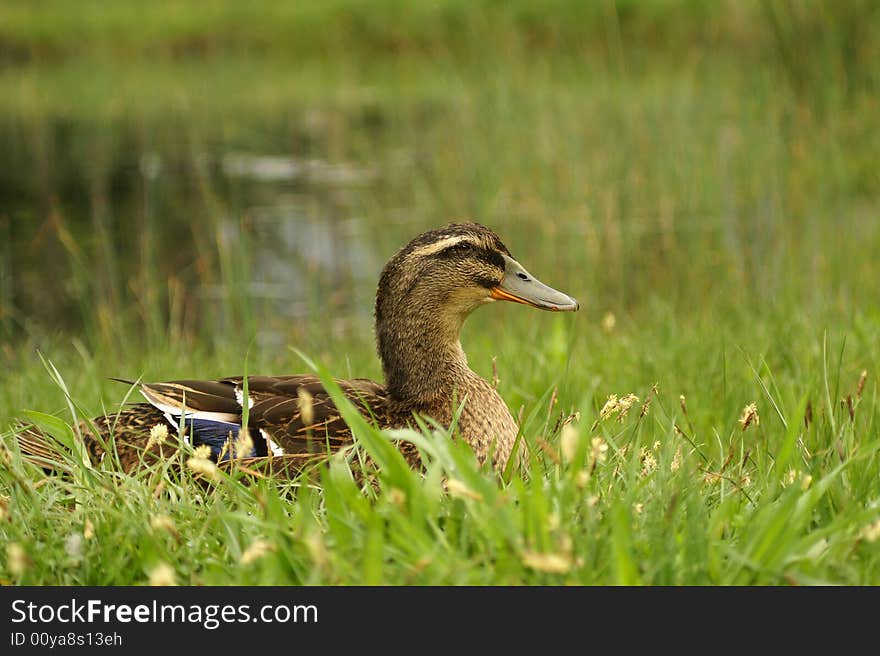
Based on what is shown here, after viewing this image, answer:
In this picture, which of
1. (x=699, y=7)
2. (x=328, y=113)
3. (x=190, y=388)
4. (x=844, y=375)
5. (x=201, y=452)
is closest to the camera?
(x=201, y=452)

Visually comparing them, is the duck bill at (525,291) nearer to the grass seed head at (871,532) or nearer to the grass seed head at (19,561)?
the grass seed head at (871,532)

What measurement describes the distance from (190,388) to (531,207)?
480 cm

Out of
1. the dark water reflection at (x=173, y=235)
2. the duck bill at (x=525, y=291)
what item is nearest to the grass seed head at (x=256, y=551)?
the duck bill at (x=525, y=291)

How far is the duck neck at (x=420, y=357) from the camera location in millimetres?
3922

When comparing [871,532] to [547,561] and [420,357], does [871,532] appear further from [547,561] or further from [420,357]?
[420,357]

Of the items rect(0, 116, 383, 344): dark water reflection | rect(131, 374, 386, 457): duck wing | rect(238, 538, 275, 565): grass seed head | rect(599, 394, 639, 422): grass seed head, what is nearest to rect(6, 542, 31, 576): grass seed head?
rect(238, 538, 275, 565): grass seed head

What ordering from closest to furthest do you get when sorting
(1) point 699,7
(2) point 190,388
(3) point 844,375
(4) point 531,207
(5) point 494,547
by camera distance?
(5) point 494,547, (2) point 190,388, (3) point 844,375, (4) point 531,207, (1) point 699,7

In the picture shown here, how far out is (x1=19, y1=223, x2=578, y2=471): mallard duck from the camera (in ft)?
12.2

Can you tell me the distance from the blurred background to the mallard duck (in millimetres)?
1030

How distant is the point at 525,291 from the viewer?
13.0 ft

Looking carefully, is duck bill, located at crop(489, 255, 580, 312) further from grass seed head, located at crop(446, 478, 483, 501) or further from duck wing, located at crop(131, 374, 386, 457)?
grass seed head, located at crop(446, 478, 483, 501)
